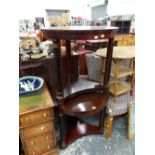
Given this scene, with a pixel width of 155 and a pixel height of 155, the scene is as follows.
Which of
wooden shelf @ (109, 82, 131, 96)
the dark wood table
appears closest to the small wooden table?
wooden shelf @ (109, 82, 131, 96)

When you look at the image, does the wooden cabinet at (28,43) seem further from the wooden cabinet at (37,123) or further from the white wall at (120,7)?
the white wall at (120,7)

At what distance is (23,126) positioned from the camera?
0.98 m

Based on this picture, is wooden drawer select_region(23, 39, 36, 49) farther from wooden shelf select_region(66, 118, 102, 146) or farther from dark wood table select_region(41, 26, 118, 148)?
wooden shelf select_region(66, 118, 102, 146)

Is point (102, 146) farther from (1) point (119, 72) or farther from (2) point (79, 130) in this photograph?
(1) point (119, 72)

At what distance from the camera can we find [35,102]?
1.01 metres

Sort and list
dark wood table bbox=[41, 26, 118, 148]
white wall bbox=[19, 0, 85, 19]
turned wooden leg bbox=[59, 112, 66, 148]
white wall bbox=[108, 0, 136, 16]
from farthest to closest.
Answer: white wall bbox=[19, 0, 85, 19], white wall bbox=[108, 0, 136, 16], turned wooden leg bbox=[59, 112, 66, 148], dark wood table bbox=[41, 26, 118, 148]

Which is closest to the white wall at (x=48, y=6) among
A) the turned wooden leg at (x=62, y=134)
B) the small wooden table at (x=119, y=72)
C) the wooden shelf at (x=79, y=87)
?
the wooden shelf at (x=79, y=87)

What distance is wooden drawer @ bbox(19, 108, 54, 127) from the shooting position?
0.96m

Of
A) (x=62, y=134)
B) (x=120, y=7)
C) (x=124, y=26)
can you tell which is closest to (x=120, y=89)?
(x=62, y=134)

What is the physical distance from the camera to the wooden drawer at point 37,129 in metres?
1.02

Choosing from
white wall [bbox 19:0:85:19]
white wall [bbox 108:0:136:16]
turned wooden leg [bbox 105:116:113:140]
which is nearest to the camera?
turned wooden leg [bbox 105:116:113:140]
